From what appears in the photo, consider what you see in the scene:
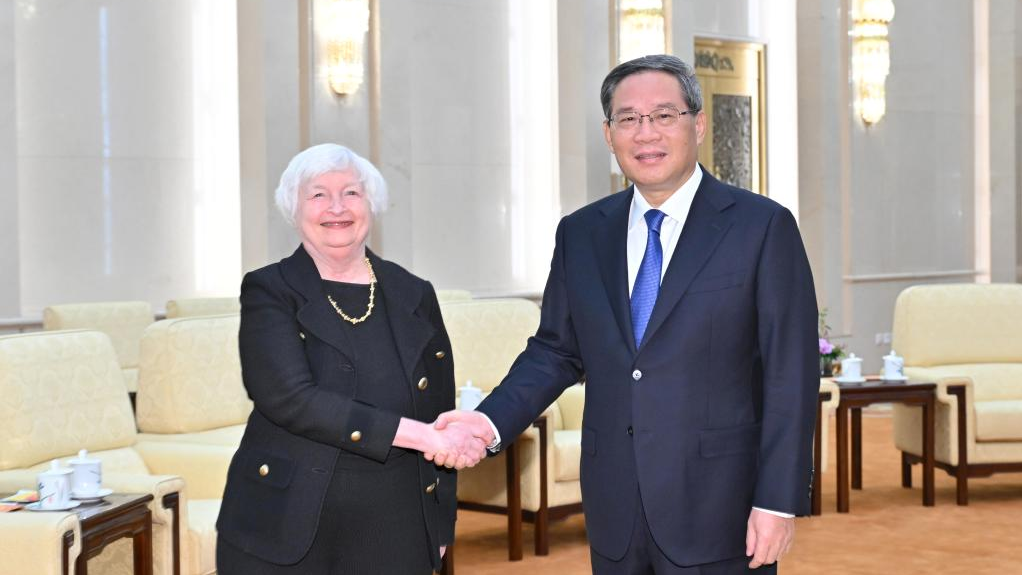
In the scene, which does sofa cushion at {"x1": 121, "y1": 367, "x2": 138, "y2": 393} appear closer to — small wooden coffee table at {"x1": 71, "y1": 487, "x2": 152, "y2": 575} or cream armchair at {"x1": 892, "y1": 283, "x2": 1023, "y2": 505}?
small wooden coffee table at {"x1": 71, "y1": 487, "x2": 152, "y2": 575}

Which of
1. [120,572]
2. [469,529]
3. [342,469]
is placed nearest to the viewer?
[342,469]

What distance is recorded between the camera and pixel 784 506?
2459 mm

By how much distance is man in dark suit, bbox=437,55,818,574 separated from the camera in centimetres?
249

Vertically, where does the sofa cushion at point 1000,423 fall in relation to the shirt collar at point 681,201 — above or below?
below

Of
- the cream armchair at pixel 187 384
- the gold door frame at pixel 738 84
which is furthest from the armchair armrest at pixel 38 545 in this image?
the gold door frame at pixel 738 84

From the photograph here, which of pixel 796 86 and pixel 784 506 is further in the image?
pixel 796 86

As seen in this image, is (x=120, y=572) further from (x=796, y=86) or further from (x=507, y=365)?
(x=796, y=86)

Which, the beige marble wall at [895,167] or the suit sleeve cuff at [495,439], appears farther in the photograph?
the beige marble wall at [895,167]

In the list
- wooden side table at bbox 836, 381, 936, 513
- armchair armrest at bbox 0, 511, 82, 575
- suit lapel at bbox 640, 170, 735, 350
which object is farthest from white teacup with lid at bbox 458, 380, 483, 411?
suit lapel at bbox 640, 170, 735, 350

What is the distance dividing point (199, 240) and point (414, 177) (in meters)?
1.63

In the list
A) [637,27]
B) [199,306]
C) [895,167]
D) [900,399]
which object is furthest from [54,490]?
[895,167]

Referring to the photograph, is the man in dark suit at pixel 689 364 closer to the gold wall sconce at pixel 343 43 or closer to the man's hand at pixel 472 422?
the man's hand at pixel 472 422

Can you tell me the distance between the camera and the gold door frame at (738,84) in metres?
→ 11.1

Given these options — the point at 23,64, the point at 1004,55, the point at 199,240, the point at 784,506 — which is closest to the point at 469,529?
the point at 199,240
